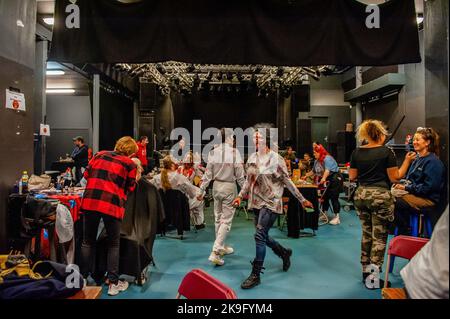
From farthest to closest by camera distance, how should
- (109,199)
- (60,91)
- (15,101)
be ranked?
(60,91) → (15,101) → (109,199)

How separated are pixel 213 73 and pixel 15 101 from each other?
26.8 feet

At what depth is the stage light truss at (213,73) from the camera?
8945mm

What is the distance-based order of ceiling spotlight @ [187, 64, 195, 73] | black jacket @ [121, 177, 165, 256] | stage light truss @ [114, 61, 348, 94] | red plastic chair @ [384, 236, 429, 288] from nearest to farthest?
1. red plastic chair @ [384, 236, 429, 288]
2. black jacket @ [121, 177, 165, 256]
3. stage light truss @ [114, 61, 348, 94]
4. ceiling spotlight @ [187, 64, 195, 73]

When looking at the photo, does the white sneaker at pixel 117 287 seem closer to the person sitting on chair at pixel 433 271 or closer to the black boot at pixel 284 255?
the black boot at pixel 284 255

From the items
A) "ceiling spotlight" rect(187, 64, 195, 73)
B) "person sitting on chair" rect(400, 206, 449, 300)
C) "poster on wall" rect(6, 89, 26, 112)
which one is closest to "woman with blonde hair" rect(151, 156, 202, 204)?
"poster on wall" rect(6, 89, 26, 112)

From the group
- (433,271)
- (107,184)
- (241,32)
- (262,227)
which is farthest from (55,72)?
(433,271)

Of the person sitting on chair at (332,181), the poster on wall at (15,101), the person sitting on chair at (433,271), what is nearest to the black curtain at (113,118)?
the poster on wall at (15,101)

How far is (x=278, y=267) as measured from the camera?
3.60 m

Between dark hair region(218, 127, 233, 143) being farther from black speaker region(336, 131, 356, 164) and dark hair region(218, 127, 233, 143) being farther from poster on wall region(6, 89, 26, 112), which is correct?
black speaker region(336, 131, 356, 164)

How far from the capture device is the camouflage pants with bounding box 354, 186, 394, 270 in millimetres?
2885

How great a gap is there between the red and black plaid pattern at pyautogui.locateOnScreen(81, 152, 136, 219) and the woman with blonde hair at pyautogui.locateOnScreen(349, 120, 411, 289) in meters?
2.28

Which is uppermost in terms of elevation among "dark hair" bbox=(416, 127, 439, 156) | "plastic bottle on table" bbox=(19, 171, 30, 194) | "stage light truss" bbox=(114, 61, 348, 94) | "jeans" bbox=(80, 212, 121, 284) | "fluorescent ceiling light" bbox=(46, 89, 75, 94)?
"stage light truss" bbox=(114, 61, 348, 94)

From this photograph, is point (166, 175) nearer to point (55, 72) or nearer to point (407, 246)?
point (407, 246)

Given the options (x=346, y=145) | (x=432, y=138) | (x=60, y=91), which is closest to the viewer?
(x=432, y=138)
